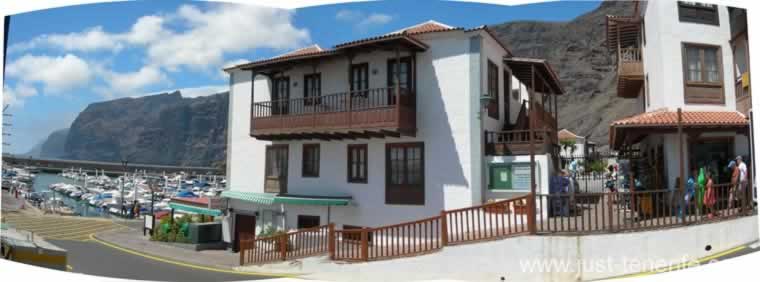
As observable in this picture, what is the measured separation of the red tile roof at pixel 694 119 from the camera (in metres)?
9.83

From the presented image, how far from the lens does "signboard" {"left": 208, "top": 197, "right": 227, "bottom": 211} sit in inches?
649

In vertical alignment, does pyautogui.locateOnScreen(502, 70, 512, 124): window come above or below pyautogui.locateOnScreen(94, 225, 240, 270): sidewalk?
above

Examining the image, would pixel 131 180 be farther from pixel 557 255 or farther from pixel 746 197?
pixel 746 197

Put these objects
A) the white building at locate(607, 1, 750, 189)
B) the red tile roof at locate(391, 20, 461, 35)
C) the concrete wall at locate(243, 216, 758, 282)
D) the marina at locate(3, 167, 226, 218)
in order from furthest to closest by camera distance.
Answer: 1. the marina at locate(3, 167, 226, 218)
2. the red tile roof at locate(391, 20, 461, 35)
3. the white building at locate(607, 1, 750, 189)
4. the concrete wall at locate(243, 216, 758, 282)

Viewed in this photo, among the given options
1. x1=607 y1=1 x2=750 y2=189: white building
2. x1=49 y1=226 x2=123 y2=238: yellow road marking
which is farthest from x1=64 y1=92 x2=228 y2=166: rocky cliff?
x1=607 y1=1 x2=750 y2=189: white building

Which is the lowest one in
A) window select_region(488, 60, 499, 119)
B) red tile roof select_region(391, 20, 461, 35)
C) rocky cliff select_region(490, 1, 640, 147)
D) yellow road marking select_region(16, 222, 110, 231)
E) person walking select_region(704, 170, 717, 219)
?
yellow road marking select_region(16, 222, 110, 231)

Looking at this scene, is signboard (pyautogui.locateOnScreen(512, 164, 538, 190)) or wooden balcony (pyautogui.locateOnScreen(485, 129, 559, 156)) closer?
signboard (pyautogui.locateOnScreen(512, 164, 538, 190))

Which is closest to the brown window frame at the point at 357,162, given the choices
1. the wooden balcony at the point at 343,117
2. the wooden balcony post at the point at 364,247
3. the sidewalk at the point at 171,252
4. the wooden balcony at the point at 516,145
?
the wooden balcony at the point at 343,117

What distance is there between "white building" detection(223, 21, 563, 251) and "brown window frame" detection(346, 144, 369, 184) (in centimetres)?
3

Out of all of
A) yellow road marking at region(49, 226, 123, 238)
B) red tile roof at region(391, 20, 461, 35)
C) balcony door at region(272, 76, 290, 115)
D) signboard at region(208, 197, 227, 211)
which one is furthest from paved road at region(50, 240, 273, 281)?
red tile roof at region(391, 20, 461, 35)

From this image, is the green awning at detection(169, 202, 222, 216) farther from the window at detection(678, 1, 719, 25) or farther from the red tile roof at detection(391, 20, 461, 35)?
the window at detection(678, 1, 719, 25)

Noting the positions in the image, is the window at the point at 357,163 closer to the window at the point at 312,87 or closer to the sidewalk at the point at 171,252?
the window at the point at 312,87

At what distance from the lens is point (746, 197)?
343 inches

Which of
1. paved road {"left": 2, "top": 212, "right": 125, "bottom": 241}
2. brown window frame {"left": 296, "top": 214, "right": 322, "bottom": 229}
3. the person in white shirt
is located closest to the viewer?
the person in white shirt
